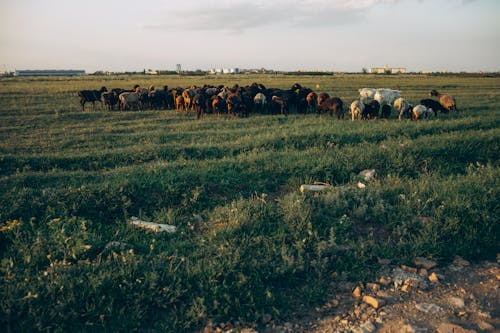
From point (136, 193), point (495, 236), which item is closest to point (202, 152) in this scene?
point (136, 193)

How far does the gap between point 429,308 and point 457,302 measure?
0.34 metres

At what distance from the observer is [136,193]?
6.50 m

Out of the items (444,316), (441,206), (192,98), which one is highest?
(192,98)

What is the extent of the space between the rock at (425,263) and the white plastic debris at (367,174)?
306 cm

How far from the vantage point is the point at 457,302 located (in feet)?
12.0

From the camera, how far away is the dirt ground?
3348 mm

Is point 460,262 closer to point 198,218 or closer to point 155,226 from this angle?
point 198,218

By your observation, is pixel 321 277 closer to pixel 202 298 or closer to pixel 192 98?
pixel 202 298

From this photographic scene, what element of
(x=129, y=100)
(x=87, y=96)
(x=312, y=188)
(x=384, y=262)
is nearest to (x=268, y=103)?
(x=129, y=100)

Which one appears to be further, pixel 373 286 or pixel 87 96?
pixel 87 96

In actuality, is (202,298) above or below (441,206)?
below

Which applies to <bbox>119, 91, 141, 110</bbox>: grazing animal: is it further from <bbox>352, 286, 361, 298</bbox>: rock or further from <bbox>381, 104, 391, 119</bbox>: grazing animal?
<bbox>352, 286, 361, 298</bbox>: rock

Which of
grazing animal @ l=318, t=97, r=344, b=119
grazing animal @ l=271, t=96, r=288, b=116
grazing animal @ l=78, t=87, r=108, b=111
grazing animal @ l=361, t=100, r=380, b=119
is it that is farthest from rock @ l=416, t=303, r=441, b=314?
grazing animal @ l=78, t=87, r=108, b=111

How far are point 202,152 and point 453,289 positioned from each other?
6979 mm
